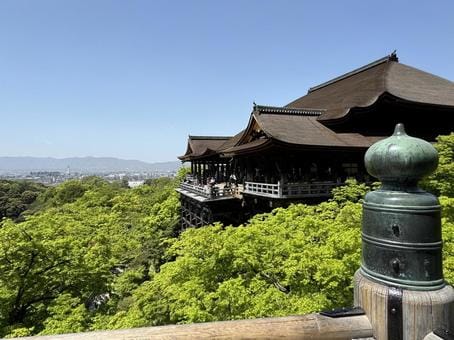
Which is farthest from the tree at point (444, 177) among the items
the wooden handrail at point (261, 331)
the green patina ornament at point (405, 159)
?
the wooden handrail at point (261, 331)

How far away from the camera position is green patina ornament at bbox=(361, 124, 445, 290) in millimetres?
1261

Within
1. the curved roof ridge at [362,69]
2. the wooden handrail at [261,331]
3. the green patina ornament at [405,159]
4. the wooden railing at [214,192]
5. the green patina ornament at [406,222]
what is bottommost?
the wooden railing at [214,192]

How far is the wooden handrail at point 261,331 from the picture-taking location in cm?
131

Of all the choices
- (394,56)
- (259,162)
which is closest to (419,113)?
(394,56)

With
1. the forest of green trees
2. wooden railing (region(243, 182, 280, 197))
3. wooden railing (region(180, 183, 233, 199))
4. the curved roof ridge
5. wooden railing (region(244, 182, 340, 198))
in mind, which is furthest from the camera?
the curved roof ridge

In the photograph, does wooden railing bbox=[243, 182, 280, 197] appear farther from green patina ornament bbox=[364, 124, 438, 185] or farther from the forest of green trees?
green patina ornament bbox=[364, 124, 438, 185]

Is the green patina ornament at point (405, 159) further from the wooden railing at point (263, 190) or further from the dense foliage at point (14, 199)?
the dense foliage at point (14, 199)

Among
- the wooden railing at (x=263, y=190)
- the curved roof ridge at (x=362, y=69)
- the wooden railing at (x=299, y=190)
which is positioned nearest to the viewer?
the wooden railing at (x=299, y=190)

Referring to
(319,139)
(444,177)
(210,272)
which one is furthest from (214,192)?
(444,177)

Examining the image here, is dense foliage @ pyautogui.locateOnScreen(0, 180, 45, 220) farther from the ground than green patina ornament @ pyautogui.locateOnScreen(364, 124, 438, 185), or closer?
closer

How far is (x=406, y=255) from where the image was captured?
4.18ft

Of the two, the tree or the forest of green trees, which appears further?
the tree

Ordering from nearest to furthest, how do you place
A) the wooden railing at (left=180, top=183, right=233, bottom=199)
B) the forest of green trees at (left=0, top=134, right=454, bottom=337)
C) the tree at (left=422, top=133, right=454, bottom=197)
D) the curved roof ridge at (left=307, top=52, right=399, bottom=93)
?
the forest of green trees at (left=0, top=134, right=454, bottom=337), the tree at (left=422, top=133, right=454, bottom=197), the wooden railing at (left=180, top=183, right=233, bottom=199), the curved roof ridge at (left=307, top=52, right=399, bottom=93)

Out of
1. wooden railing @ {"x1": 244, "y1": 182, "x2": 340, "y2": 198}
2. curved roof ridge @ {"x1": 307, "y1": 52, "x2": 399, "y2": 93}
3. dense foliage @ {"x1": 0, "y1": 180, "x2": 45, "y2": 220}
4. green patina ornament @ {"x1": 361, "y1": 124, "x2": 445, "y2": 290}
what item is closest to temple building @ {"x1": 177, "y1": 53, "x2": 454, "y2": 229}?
wooden railing @ {"x1": 244, "y1": 182, "x2": 340, "y2": 198}
